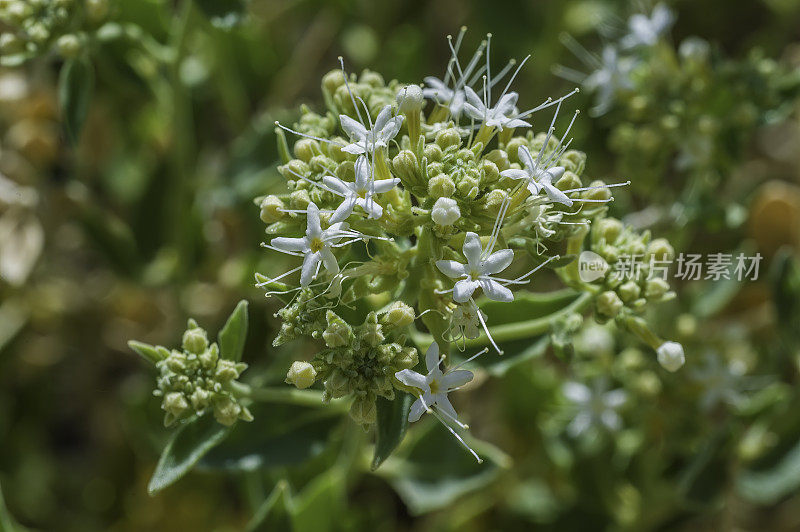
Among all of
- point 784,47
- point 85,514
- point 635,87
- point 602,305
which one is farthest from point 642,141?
point 85,514

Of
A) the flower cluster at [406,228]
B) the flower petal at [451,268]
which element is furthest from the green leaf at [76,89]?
the flower petal at [451,268]

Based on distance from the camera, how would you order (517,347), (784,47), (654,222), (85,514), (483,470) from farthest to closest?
(784,47), (85,514), (654,222), (483,470), (517,347)

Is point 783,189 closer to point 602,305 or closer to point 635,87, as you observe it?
point 635,87

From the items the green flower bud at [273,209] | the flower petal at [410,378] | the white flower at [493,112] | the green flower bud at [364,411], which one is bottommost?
the green flower bud at [364,411]

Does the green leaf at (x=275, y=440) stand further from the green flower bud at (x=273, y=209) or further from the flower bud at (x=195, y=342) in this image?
the green flower bud at (x=273, y=209)

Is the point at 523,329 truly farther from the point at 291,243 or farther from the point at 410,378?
the point at 291,243

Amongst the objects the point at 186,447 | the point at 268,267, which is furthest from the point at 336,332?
the point at 268,267
